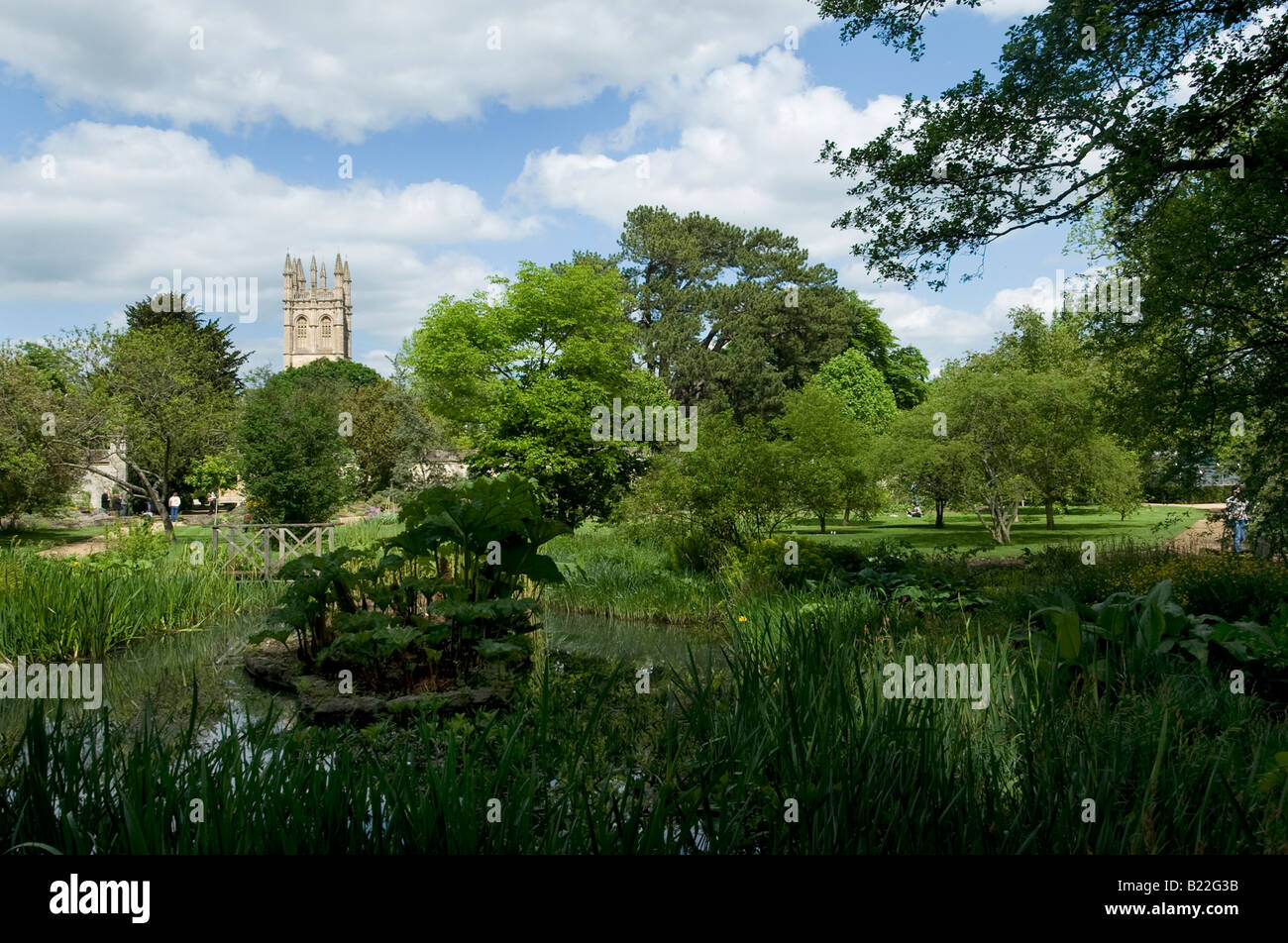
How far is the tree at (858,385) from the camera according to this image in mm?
33219

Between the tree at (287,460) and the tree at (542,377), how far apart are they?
11.9 feet

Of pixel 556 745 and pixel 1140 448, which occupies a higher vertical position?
pixel 1140 448

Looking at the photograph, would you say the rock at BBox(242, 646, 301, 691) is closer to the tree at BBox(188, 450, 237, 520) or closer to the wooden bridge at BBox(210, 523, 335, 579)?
the wooden bridge at BBox(210, 523, 335, 579)

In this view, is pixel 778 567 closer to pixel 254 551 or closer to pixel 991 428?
pixel 991 428

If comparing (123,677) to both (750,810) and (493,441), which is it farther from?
(493,441)

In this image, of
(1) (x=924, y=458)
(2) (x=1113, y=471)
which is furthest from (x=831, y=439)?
(2) (x=1113, y=471)

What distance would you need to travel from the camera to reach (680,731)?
4250 millimetres

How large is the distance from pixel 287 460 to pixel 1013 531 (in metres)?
18.2

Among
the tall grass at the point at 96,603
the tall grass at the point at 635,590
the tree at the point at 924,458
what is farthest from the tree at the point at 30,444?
the tree at the point at 924,458

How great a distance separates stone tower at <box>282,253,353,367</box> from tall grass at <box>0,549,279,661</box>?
91065mm

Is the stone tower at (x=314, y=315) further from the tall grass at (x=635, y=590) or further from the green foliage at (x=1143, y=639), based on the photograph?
the green foliage at (x=1143, y=639)
